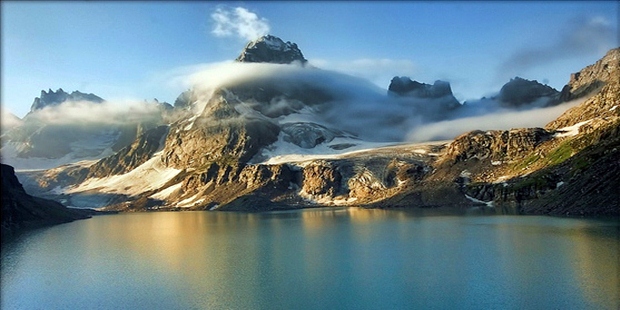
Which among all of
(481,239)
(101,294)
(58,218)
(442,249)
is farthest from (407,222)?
(58,218)

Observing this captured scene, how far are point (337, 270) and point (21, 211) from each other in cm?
12983

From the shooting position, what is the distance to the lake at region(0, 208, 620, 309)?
53469mm

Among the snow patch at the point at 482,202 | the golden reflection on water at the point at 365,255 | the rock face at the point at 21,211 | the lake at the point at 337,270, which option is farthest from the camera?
the snow patch at the point at 482,202

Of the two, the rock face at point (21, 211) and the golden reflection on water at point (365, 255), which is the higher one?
the rock face at point (21, 211)

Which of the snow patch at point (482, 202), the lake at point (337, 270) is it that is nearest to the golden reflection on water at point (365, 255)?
the lake at point (337, 270)

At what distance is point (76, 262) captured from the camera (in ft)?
282

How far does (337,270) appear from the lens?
6975 centimetres

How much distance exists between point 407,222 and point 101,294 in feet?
292

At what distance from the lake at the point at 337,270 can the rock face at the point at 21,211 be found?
75.7 ft

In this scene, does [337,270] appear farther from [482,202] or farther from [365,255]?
[482,202]

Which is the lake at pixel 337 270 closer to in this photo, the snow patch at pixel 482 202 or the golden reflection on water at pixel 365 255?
the golden reflection on water at pixel 365 255

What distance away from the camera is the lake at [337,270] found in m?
53.5

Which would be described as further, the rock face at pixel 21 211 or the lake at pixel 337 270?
the rock face at pixel 21 211

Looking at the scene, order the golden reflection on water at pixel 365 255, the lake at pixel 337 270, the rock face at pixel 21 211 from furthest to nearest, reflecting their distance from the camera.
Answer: the rock face at pixel 21 211 < the golden reflection on water at pixel 365 255 < the lake at pixel 337 270
